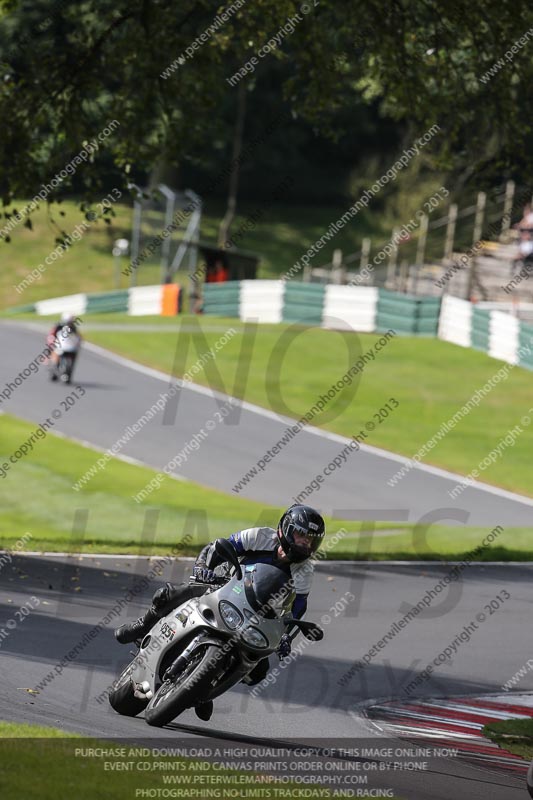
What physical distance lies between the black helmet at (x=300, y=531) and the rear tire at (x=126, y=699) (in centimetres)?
158

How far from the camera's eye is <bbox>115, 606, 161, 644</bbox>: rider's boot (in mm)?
8609

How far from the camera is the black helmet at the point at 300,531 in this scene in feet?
26.3

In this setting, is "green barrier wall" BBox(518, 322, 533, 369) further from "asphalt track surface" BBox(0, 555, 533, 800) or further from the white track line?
"asphalt track surface" BBox(0, 555, 533, 800)

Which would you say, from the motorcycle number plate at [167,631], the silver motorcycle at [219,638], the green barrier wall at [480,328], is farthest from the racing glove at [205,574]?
the green barrier wall at [480,328]

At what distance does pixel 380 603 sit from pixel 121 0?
10.1 meters

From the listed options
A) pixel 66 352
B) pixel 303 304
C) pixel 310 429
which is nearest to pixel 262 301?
pixel 303 304

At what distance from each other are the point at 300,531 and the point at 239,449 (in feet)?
56.4

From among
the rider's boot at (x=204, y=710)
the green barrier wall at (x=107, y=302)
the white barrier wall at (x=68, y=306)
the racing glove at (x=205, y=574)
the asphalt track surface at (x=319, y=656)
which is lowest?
the white barrier wall at (x=68, y=306)

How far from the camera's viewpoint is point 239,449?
2516cm

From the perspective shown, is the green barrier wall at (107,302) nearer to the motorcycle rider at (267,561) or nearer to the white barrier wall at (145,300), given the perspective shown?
the white barrier wall at (145,300)

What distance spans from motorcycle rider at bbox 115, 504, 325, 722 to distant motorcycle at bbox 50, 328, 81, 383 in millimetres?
20445

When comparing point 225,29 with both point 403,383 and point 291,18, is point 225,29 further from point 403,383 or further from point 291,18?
point 403,383

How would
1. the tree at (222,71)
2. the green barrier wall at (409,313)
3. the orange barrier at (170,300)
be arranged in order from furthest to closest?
the orange barrier at (170,300) < the green barrier wall at (409,313) < the tree at (222,71)

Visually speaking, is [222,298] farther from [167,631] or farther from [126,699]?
[167,631]
